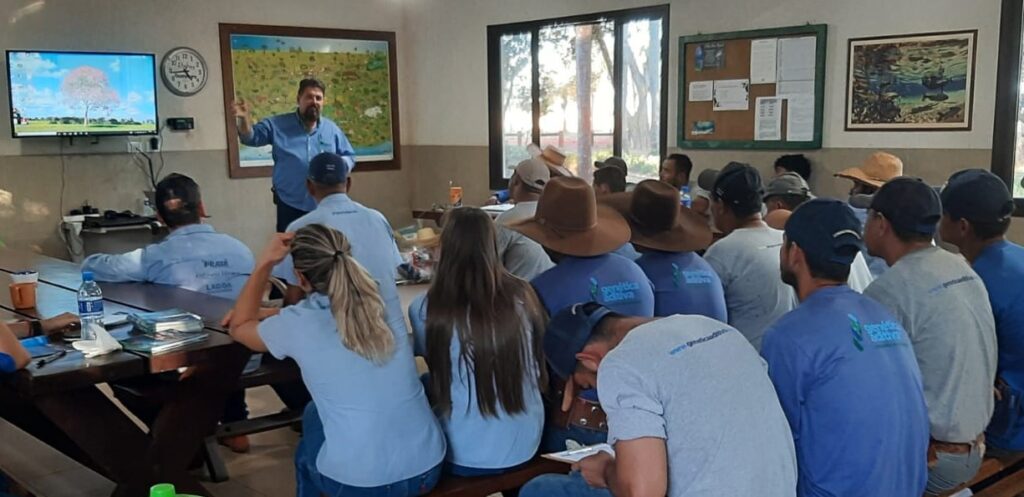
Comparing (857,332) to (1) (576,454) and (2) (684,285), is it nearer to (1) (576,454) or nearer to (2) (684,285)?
(1) (576,454)

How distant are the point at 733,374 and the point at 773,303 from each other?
1.57 meters

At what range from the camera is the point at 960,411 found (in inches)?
98.7

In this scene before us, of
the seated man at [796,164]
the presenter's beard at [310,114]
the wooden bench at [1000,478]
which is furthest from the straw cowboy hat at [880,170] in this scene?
the presenter's beard at [310,114]

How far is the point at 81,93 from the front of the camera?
6785mm

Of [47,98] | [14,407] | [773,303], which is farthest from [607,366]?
[47,98]

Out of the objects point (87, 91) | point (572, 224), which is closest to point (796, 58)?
point (572, 224)

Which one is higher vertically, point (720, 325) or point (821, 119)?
point (821, 119)

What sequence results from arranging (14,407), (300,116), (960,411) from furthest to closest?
1. (300,116)
2. (14,407)
3. (960,411)

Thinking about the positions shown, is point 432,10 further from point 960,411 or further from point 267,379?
point 960,411

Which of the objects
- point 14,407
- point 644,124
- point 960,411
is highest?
point 644,124

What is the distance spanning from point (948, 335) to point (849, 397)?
673 millimetres

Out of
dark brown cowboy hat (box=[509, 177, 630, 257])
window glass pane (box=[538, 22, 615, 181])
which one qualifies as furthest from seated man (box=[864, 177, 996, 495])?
window glass pane (box=[538, 22, 615, 181])

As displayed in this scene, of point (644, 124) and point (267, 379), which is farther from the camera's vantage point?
point (644, 124)

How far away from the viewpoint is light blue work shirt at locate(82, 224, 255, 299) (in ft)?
11.8
